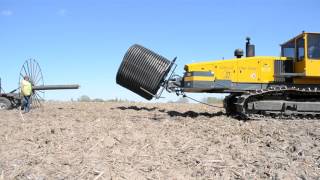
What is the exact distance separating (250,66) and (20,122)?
7.84m

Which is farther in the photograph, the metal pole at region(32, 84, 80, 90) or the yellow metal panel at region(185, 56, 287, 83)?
the metal pole at region(32, 84, 80, 90)

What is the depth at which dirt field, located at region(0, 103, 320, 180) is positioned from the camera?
9375 mm

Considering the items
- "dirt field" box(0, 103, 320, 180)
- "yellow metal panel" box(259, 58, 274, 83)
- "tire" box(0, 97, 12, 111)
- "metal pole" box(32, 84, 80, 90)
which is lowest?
"dirt field" box(0, 103, 320, 180)

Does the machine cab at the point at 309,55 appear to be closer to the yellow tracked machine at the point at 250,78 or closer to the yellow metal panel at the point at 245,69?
the yellow tracked machine at the point at 250,78

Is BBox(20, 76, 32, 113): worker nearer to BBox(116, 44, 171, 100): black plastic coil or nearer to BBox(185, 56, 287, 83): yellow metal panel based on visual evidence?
BBox(116, 44, 171, 100): black plastic coil

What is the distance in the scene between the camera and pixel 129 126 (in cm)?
1339

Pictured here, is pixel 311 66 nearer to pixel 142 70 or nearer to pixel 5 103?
pixel 142 70

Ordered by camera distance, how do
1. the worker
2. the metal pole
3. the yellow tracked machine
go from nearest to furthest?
the yellow tracked machine < the worker < the metal pole

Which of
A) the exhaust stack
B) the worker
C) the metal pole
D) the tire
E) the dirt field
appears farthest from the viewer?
the tire

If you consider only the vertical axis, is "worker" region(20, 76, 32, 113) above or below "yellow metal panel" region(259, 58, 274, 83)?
below

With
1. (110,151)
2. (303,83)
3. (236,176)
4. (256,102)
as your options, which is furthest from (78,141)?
(303,83)

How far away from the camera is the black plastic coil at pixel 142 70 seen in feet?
56.9

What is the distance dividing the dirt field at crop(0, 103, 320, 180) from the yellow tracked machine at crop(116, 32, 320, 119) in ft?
5.57

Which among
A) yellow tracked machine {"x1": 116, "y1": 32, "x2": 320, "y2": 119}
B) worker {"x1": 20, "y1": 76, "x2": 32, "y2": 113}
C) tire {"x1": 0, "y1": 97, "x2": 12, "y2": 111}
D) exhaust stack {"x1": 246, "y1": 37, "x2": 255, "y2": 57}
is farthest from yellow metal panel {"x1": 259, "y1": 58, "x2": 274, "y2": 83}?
tire {"x1": 0, "y1": 97, "x2": 12, "y2": 111}
